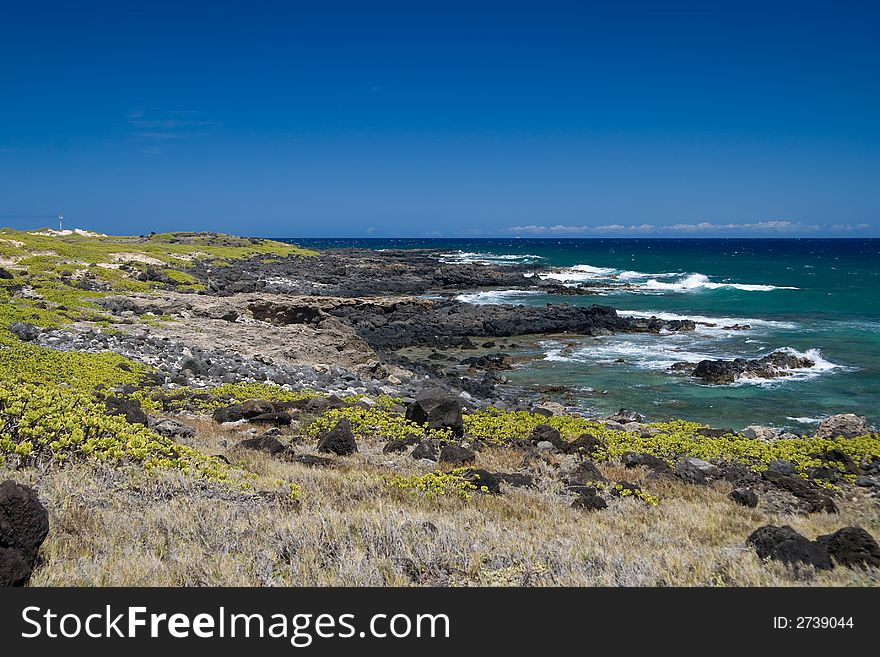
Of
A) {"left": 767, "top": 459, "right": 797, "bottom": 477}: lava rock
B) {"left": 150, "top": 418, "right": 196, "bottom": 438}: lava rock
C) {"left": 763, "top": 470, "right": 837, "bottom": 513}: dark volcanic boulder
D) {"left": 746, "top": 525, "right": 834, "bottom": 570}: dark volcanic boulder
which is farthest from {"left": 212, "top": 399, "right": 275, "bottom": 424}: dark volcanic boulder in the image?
{"left": 767, "top": 459, "right": 797, "bottom": 477}: lava rock

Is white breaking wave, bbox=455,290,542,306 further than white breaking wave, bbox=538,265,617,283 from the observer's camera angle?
No

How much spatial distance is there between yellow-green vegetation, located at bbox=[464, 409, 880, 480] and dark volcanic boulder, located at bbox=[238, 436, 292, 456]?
4.65 m

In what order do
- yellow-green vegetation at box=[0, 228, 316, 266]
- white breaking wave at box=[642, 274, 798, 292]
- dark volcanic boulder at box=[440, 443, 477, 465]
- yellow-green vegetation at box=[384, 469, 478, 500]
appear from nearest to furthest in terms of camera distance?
yellow-green vegetation at box=[384, 469, 478, 500] < dark volcanic boulder at box=[440, 443, 477, 465] < yellow-green vegetation at box=[0, 228, 316, 266] < white breaking wave at box=[642, 274, 798, 292]

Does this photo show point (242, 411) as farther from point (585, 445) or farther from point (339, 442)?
point (585, 445)

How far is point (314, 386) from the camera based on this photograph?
18.5 meters

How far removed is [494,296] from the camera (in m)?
57.8

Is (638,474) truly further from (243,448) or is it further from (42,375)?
(42,375)

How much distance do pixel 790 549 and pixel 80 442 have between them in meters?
8.45

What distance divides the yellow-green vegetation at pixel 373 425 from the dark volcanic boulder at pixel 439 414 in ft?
0.51

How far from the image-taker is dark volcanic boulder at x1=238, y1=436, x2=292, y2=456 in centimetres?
1066

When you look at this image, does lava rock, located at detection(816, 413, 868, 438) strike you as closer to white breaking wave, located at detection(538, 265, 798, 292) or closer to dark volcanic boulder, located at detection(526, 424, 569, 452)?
dark volcanic boulder, located at detection(526, 424, 569, 452)

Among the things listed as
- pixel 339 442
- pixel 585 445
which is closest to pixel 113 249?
pixel 339 442

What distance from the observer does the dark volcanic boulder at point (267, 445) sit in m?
10.7
